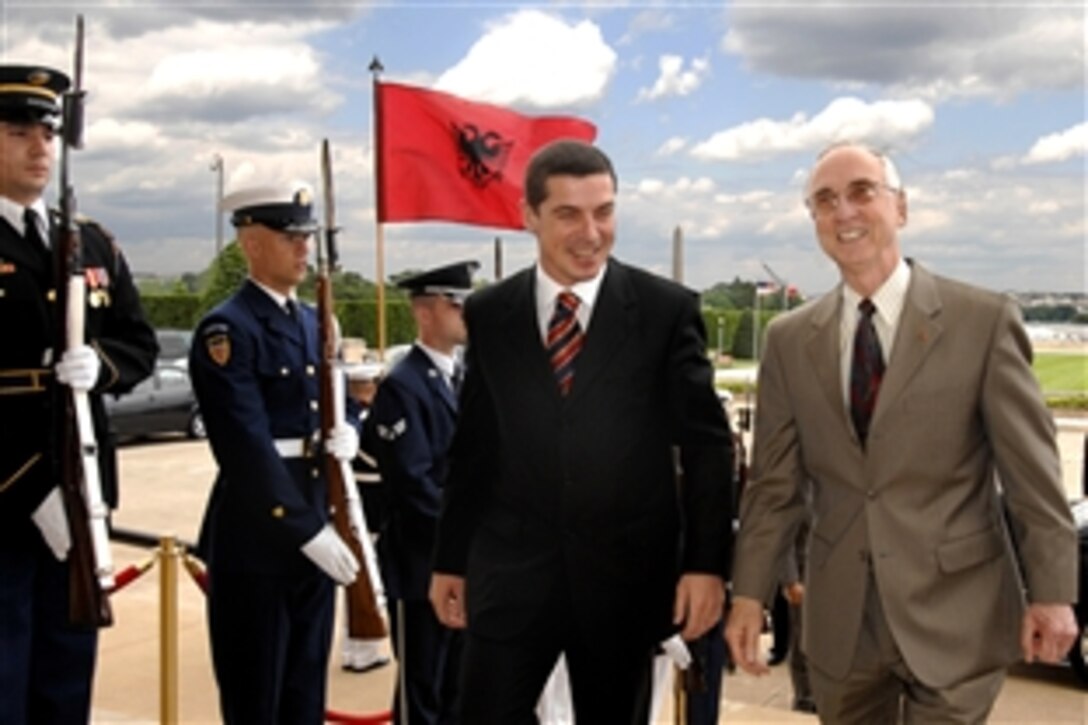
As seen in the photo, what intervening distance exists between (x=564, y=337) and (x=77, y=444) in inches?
56.4

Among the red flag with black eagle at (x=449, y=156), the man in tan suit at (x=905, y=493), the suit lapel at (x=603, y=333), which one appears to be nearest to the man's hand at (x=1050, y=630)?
the man in tan suit at (x=905, y=493)

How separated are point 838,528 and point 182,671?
14.7 ft

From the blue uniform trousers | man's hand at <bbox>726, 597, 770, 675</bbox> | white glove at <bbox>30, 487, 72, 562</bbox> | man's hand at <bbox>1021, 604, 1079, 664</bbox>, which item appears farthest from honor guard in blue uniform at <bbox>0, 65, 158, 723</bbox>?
man's hand at <bbox>1021, 604, 1079, 664</bbox>

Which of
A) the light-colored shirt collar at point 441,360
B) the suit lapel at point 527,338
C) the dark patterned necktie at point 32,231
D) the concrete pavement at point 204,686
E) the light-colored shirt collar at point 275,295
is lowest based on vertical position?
the concrete pavement at point 204,686

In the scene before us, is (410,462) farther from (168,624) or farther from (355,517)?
(168,624)

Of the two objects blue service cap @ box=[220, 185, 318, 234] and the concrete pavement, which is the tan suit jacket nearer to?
blue service cap @ box=[220, 185, 318, 234]

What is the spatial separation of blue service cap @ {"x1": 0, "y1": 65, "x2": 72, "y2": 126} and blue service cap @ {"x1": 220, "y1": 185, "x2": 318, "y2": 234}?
28.6 inches

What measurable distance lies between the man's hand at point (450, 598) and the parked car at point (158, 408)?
54.8 feet

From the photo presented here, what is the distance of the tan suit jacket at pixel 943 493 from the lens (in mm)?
3055

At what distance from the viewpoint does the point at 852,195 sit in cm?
320

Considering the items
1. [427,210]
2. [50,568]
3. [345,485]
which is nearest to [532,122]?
[427,210]

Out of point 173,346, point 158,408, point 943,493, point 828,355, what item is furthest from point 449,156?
point 173,346

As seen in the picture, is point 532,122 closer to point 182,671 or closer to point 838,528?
point 182,671

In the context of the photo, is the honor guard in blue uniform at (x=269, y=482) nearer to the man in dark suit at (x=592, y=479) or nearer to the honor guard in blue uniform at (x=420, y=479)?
the honor guard in blue uniform at (x=420, y=479)
